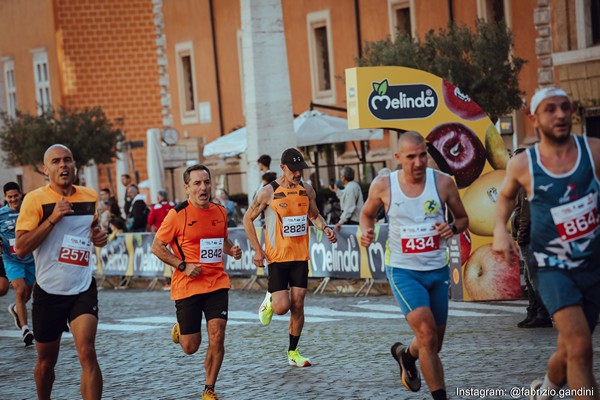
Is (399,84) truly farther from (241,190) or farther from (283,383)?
(241,190)

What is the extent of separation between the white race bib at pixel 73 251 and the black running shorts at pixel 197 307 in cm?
141

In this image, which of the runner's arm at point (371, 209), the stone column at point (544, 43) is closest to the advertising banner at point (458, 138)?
the runner's arm at point (371, 209)

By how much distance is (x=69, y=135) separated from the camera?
46.8 m

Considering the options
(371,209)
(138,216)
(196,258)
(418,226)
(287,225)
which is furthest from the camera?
(138,216)

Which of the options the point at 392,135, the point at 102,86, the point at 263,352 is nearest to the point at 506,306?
the point at 263,352

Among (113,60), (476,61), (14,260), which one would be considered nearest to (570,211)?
(14,260)

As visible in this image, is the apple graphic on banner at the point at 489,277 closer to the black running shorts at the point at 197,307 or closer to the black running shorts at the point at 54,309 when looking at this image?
the black running shorts at the point at 197,307

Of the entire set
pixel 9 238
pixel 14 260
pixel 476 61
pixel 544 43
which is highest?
pixel 544 43

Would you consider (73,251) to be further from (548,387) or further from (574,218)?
(574,218)

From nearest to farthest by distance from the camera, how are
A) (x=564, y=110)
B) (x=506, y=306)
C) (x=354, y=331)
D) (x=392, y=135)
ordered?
(x=564, y=110) < (x=354, y=331) < (x=506, y=306) < (x=392, y=135)

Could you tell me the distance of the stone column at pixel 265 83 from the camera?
2583cm

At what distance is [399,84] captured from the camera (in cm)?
1872

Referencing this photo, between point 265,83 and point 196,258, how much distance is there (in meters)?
14.8

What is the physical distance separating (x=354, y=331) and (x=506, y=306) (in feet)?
8.97
